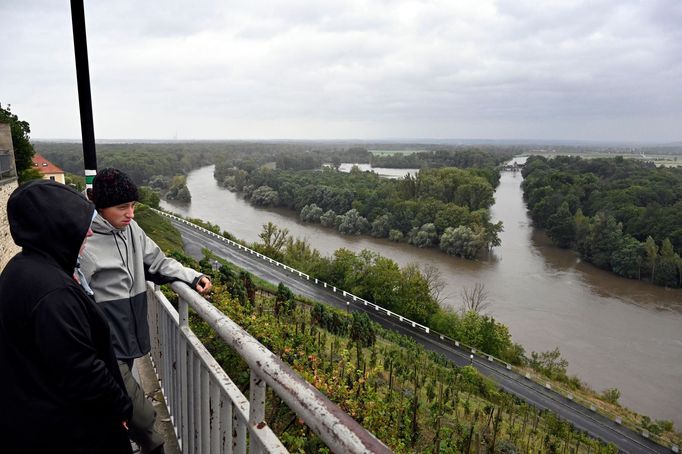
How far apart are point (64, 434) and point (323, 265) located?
28.5 metres

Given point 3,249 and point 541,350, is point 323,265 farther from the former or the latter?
point 3,249

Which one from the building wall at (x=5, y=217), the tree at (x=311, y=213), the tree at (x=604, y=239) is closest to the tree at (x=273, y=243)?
the tree at (x=311, y=213)

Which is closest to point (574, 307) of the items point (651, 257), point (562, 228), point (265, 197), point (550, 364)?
point (550, 364)

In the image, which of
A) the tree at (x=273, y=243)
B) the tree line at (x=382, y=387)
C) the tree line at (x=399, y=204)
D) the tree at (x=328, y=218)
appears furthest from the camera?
the tree at (x=328, y=218)

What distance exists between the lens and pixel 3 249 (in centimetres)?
1135

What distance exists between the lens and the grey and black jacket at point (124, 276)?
85.6 inches

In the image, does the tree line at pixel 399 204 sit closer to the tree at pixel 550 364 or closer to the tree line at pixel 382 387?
the tree at pixel 550 364

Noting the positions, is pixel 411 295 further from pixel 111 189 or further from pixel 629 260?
pixel 111 189

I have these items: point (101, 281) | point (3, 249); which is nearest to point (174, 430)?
point (101, 281)

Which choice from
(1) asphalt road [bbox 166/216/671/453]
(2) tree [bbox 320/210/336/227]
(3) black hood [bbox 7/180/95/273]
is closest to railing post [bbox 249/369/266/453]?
(3) black hood [bbox 7/180/95/273]

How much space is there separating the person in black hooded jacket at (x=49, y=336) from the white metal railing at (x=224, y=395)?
1.23 feet

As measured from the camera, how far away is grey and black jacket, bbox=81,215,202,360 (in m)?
2.17

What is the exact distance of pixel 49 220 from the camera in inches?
58.5

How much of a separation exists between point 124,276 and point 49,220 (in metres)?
0.78
